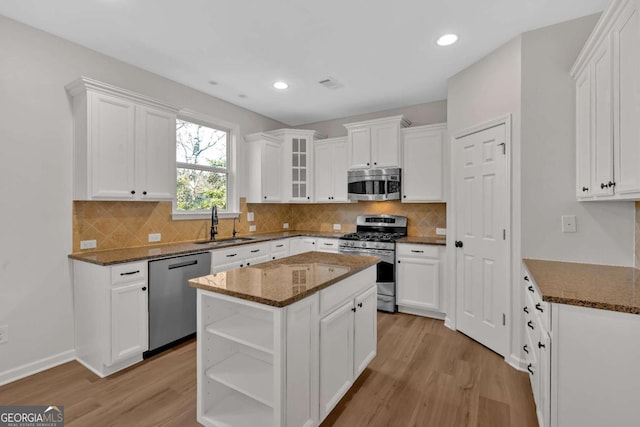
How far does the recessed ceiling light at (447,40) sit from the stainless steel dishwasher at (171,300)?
118 inches

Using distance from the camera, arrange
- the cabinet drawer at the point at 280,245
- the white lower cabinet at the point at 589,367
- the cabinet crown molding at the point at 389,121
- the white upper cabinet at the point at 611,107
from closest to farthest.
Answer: the white lower cabinet at the point at 589,367 → the white upper cabinet at the point at 611,107 → the cabinet crown molding at the point at 389,121 → the cabinet drawer at the point at 280,245

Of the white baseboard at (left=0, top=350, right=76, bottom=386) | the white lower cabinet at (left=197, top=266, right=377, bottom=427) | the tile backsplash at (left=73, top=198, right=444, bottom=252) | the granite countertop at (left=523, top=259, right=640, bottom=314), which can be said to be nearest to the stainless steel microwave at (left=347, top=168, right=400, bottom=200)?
the tile backsplash at (left=73, top=198, right=444, bottom=252)

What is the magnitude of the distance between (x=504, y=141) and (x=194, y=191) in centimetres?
346

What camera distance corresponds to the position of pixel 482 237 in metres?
2.87

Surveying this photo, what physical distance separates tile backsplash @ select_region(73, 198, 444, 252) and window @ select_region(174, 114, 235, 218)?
205 mm

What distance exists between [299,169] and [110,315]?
3122 mm

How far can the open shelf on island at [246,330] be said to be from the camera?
5.12 ft

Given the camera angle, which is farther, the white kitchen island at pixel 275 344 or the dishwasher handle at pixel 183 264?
the dishwasher handle at pixel 183 264

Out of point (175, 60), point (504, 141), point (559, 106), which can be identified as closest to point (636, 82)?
point (559, 106)

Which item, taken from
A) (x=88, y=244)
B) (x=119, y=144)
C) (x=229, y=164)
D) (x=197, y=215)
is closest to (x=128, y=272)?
(x=88, y=244)

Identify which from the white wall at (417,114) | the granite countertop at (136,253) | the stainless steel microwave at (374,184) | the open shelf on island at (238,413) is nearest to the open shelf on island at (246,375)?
the open shelf on island at (238,413)

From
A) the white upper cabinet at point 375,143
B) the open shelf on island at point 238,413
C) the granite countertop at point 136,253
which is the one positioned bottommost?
the open shelf on island at point 238,413

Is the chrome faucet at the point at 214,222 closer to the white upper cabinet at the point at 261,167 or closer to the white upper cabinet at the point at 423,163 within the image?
the white upper cabinet at the point at 261,167

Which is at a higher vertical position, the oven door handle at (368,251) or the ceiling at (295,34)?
the ceiling at (295,34)
